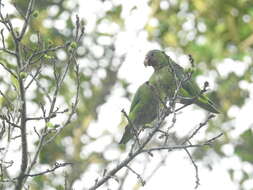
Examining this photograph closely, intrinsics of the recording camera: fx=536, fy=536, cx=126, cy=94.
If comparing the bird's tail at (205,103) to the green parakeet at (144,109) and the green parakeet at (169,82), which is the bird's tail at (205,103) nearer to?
the green parakeet at (169,82)

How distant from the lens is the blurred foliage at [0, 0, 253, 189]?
27.3 feet

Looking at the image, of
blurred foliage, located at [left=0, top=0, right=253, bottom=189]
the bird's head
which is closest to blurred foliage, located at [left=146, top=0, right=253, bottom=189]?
blurred foliage, located at [left=0, top=0, right=253, bottom=189]

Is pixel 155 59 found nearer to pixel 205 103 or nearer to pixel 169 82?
pixel 169 82

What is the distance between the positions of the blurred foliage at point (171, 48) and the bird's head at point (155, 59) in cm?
217

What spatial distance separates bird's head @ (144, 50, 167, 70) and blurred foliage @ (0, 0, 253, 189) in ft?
7.11

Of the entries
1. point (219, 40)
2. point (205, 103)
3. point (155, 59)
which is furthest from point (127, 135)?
point (219, 40)

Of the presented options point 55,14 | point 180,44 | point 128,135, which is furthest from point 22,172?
point 180,44

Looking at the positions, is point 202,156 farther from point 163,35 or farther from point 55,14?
point 55,14

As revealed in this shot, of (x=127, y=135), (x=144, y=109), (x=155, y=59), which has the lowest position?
(x=127, y=135)

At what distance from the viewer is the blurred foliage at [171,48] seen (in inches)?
328

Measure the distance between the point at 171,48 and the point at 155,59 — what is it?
128 inches

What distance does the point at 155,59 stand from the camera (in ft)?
19.7

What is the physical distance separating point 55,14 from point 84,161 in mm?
2412

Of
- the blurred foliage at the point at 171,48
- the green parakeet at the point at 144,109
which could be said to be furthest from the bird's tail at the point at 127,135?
the blurred foliage at the point at 171,48
